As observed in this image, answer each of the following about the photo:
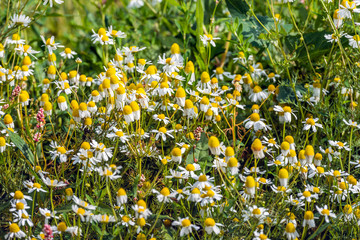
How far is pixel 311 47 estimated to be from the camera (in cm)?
277

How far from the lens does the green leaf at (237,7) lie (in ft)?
9.19

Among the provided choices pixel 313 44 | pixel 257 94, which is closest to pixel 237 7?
pixel 313 44

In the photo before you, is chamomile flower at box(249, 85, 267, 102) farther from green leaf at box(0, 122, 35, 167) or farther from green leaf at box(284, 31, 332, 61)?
green leaf at box(0, 122, 35, 167)

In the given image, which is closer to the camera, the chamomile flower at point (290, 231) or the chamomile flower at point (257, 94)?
the chamomile flower at point (290, 231)

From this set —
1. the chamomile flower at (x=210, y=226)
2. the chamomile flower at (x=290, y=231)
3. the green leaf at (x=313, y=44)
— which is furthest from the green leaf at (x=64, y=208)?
the green leaf at (x=313, y=44)

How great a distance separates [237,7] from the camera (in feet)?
9.27

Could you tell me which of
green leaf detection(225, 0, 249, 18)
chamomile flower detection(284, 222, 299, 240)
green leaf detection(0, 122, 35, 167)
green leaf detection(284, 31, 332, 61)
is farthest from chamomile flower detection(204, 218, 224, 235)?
green leaf detection(225, 0, 249, 18)

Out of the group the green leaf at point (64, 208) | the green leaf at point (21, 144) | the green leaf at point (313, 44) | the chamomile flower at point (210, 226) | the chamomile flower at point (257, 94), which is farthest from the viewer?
the green leaf at point (313, 44)

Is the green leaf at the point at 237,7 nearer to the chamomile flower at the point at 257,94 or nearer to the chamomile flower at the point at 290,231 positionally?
the chamomile flower at the point at 257,94

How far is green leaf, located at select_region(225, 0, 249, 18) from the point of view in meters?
2.80

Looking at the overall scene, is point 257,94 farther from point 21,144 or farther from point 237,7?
point 21,144

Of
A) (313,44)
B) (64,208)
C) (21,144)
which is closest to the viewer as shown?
(64,208)

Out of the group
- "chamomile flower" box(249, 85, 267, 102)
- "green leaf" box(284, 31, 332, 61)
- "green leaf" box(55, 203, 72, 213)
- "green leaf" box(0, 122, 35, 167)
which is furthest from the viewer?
"green leaf" box(284, 31, 332, 61)

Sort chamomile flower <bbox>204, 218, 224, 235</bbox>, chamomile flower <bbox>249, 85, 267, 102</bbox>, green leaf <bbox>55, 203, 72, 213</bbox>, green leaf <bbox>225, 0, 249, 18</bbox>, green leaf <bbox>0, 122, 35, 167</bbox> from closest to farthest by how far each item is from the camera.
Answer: chamomile flower <bbox>204, 218, 224, 235</bbox> → green leaf <bbox>55, 203, 72, 213</bbox> → green leaf <bbox>0, 122, 35, 167</bbox> → chamomile flower <bbox>249, 85, 267, 102</bbox> → green leaf <bbox>225, 0, 249, 18</bbox>
